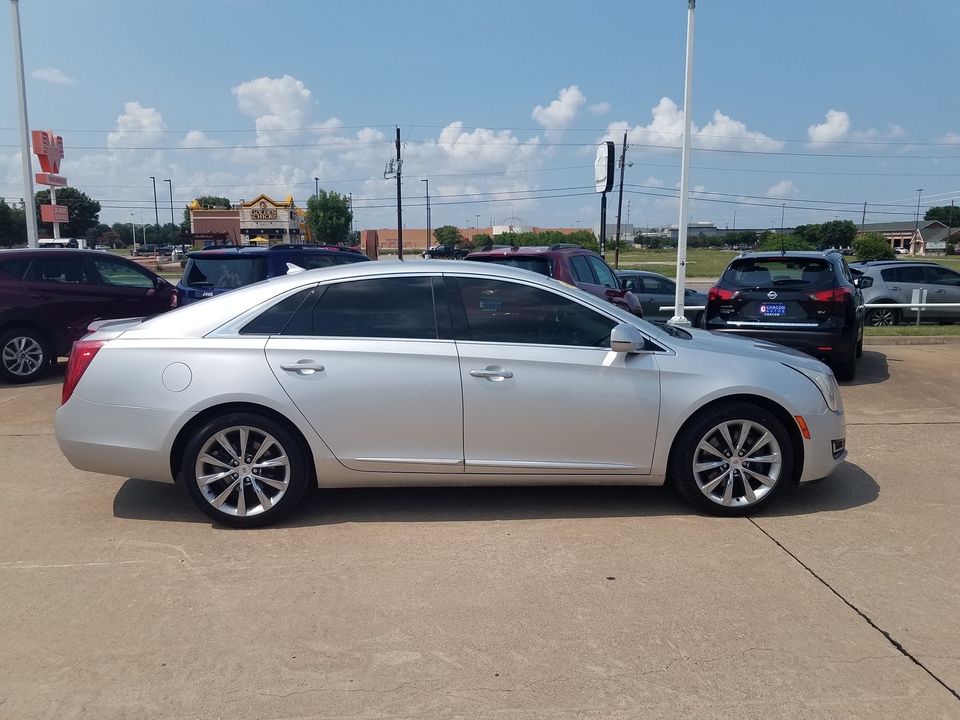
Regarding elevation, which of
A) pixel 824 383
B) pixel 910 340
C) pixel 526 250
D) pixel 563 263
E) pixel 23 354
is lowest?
pixel 910 340

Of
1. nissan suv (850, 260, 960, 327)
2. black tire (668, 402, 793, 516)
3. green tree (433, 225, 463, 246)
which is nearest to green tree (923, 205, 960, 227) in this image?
green tree (433, 225, 463, 246)

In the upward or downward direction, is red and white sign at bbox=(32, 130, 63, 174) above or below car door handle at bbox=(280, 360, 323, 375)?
above

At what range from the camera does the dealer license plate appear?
918 cm

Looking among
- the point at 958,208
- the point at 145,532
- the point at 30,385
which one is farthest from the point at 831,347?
the point at 958,208

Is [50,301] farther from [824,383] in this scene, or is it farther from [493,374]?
[824,383]

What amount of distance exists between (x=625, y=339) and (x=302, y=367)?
2003mm

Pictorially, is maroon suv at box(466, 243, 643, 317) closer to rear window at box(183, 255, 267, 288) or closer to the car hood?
rear window at box(183, 255, 267, 288)

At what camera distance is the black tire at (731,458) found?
477 centimetres

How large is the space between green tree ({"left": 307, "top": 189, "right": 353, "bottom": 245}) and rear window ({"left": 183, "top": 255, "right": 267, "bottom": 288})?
66.8m

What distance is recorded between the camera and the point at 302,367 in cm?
462

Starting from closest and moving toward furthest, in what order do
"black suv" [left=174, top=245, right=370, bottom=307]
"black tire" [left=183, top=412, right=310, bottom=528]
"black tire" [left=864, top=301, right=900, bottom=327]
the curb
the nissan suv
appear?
"black tire" [left=183, top=412, right=310, bottom=528] < "black suv" [left=174, top=245, right=370, bottom=307] < the curb < "black tire" [left=864, top=301, right=900, bottom=327] < the nissan suv

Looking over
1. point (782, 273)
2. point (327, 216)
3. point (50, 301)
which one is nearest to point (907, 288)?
point (782, 273)

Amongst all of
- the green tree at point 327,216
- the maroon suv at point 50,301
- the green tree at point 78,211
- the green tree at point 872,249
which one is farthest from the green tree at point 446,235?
the maroon suv at point 50,301

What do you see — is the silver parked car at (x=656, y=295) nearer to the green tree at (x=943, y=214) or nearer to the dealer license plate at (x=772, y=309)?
the dealer license plate at (x=772, y=309)
